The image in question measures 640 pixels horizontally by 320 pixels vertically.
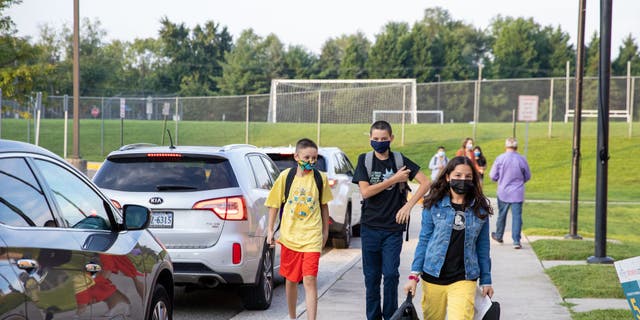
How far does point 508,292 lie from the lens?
10.8 metres

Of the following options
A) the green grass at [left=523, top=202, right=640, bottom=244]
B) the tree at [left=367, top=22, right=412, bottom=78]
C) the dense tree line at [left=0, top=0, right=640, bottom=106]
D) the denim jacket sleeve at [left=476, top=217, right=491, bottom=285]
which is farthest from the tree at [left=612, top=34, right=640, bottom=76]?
the denim jacket sleeve at [left=476, top=217, right=491, bottom=285]

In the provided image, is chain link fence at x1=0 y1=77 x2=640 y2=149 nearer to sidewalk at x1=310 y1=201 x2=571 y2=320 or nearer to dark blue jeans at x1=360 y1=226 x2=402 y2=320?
sidewalk at x1=310 y1=201 x2=571 y2=320

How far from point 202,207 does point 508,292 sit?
149 inches

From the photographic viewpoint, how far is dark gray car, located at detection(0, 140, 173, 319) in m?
3.92

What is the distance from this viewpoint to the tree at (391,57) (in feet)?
349

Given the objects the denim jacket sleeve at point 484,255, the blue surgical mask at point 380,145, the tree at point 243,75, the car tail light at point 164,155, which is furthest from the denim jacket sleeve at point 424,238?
the tree at point 243,75

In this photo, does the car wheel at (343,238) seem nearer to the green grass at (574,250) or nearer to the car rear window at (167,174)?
the green grass at (574,250)

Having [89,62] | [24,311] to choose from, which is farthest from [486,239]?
[89,62]

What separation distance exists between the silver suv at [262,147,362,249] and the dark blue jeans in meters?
6.89

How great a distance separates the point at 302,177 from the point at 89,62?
3295 inches

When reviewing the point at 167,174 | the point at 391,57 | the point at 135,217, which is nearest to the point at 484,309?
the point at 135,217

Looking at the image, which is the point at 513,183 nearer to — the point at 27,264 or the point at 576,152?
the point at 576,152

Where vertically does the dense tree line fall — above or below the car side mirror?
above

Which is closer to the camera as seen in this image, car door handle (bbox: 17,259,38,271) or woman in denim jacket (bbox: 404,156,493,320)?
car door handle (bbox: 17,259,38,271)
